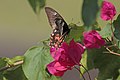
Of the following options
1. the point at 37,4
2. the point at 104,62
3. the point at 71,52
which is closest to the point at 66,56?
the point at 71,52

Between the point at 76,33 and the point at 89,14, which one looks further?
the point at 76,33

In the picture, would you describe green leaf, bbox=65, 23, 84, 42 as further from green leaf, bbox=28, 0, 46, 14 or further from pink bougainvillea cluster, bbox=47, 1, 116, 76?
green leaf, bbox=28, 0, 46, 14

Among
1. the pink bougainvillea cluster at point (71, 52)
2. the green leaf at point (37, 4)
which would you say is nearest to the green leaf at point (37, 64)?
the pink bougainvillea cluster at point (71, 52)

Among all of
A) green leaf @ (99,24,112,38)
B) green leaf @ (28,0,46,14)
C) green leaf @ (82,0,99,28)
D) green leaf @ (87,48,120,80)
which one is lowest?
green leaf @ (87,48,120,80)

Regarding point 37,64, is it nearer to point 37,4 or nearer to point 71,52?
point 71,52

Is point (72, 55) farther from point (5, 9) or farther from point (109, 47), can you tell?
point (5, 9)

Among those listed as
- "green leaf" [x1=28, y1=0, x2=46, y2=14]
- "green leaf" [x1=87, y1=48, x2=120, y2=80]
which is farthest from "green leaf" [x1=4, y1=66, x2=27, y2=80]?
"green leaf" [x1=28, y1=0, x2=46, y2=14]
